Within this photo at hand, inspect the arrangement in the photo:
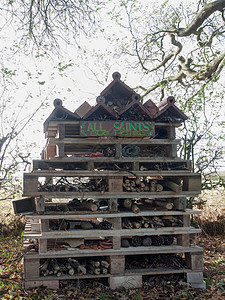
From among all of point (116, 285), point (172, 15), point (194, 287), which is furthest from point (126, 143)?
point (172, 15)

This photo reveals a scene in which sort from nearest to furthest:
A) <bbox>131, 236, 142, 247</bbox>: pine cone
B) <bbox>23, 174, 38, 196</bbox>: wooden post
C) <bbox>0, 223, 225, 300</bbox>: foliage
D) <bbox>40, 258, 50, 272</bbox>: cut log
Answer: <bbox>0, 223, 225, 300</bbox>: foliage < <bbox>23, 174, 38, 196</bbox>: wooden post < <bbox>40, 258, 50, 272</bbox>: cut log < <bbox>131, 236, 142, 247</bbox>: pine cone

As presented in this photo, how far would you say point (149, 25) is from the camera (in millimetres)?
12219

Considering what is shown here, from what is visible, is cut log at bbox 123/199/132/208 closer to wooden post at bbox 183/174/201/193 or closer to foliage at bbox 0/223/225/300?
wooden post at bbox 183/174/201/193

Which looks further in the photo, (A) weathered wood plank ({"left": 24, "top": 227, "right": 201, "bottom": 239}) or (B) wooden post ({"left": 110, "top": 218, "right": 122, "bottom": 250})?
(B) wooden post ({"left": 110, "top": 218, "right": 122, "bottom": 250})

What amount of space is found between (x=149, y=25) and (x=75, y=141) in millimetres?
8558

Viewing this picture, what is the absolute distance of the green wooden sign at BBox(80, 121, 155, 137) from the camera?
17.9ft

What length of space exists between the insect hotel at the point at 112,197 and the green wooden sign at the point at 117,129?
0.06 ft

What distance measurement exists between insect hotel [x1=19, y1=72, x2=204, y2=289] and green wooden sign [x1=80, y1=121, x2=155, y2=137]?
18 mm

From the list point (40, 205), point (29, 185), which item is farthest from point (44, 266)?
point (29, 185)

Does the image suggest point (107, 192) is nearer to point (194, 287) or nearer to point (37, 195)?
point (37, 195)

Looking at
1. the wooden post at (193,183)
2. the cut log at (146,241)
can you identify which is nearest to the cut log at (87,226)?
the cut log at (146,241)

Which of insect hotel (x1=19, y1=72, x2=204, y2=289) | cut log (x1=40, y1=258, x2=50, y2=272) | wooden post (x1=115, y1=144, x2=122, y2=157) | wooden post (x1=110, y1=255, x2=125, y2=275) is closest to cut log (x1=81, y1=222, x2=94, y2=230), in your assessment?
insect hotel (x1=19, y1=72, x2=204, y2=289)

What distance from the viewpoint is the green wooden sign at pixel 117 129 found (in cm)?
545

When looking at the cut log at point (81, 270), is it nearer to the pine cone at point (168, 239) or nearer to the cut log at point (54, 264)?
the cut log at point (54, 264)
